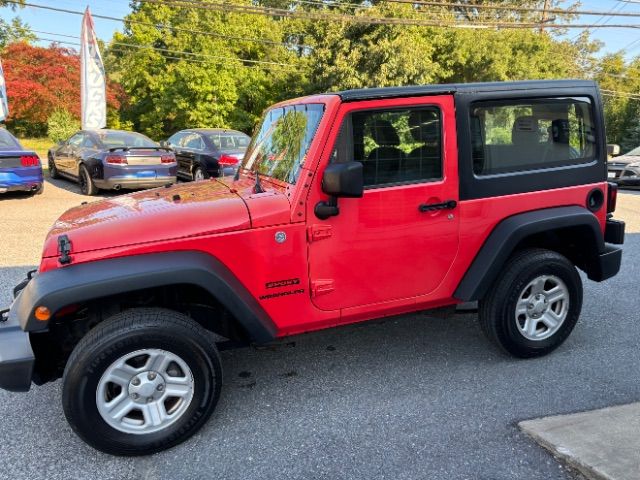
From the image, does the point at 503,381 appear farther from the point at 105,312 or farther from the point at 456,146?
the point at 105,312

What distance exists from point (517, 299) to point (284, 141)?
1.95 meters

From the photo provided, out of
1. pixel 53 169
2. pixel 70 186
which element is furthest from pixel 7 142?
pixel 53 169

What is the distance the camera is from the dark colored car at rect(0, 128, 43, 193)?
9.23 meters

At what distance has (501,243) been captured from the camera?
3.31 meters

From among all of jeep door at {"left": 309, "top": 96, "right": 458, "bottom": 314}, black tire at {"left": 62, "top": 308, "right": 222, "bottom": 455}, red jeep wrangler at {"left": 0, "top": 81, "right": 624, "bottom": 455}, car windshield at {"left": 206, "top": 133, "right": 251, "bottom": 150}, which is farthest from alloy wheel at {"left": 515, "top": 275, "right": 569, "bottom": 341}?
car windshield at {"left": 206, "top": 133, "right": 251, "bottom": 150}

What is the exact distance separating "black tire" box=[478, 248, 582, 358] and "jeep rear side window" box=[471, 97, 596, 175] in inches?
25.6

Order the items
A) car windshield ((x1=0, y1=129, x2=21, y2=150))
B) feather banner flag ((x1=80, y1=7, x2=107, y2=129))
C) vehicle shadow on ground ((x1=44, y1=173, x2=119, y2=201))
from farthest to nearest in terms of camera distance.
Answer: feather banner flag ((x1=80, y1=7, x2=107, y2=129)), vehicle shadow on ground ((x1=44, y1=173, x2=119, y2=201)), car windshield ((x1=0, y1=129, x2=21, y2=150))

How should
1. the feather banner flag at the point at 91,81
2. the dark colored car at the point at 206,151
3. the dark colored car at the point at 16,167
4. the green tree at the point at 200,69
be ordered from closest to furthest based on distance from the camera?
the dark colored car at the point at 16,167 → the dark colored car at the point at 206,151 → the feather banner flag at the point at 91,81 → the green tree at the point at 200,69

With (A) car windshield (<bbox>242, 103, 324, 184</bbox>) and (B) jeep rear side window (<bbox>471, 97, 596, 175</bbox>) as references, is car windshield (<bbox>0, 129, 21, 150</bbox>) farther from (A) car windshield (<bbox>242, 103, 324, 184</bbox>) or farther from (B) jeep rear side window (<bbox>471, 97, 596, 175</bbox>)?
(B) jeep rear side window (<bbox>471, 97, 596, 175</bbox>)

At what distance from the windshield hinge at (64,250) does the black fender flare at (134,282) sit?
37 mm

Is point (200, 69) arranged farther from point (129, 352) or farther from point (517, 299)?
point (129, 352)

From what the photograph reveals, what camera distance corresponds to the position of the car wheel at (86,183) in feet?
34.7

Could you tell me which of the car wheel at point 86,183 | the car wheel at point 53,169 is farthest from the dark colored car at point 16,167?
the car wheel at point 53,169

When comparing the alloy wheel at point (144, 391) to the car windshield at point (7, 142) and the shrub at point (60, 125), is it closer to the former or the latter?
the car windshield at point (7, 142)
